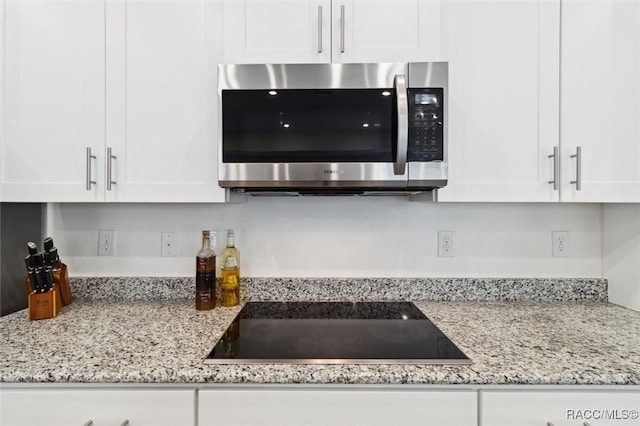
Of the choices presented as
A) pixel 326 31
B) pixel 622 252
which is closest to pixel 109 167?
pixel 326 31

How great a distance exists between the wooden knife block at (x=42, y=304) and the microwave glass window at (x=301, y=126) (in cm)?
85

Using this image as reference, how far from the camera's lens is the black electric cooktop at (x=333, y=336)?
946mm

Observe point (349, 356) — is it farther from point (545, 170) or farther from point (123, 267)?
point (123, 267)

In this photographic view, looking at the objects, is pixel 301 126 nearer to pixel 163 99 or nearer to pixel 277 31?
pixel 277 31

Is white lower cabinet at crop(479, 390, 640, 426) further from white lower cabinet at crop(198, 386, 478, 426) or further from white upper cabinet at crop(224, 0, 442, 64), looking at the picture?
white upper cabinet at crop(224, 0, 442, 64)

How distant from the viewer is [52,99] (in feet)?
4.21

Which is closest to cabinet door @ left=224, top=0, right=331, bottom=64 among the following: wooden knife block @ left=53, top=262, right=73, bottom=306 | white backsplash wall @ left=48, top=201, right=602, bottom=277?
white backsplash wall @ left=48, top=201, right=602, bottom=277

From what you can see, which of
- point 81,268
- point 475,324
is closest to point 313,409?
point 475,324

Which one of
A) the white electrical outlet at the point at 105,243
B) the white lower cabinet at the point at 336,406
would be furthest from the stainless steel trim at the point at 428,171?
the white electrical outlet at the point at 105,243

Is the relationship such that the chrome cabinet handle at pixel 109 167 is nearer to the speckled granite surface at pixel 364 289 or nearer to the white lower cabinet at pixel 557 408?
the speckled granite surface at pixel 364 289

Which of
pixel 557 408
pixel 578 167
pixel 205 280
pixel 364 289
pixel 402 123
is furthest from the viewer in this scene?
pixel 364 289

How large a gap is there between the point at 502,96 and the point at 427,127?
0.35 meters

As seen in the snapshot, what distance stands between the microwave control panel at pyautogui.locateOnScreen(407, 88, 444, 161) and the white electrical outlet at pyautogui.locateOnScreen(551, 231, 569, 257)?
2.68ft

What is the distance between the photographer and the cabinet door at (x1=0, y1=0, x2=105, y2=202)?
50.3 inches
